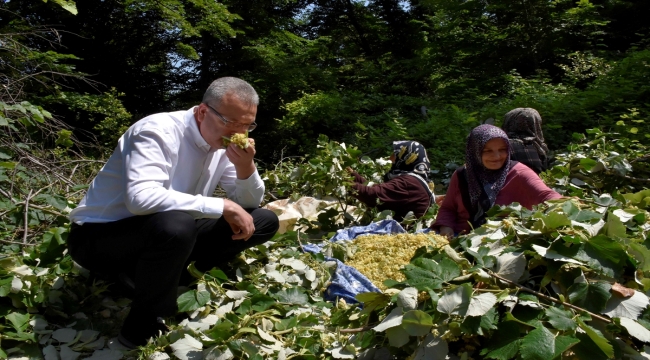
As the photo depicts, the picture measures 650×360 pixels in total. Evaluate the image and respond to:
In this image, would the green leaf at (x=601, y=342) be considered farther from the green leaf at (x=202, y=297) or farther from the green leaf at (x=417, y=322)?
the green leaf at (x=202, y=297)

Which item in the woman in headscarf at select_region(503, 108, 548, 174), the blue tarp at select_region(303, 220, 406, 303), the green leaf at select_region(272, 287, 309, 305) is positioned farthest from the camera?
the woman in headscarf at select_region(503, 108, 548, 174)

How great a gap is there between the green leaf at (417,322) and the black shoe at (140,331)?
109 cm

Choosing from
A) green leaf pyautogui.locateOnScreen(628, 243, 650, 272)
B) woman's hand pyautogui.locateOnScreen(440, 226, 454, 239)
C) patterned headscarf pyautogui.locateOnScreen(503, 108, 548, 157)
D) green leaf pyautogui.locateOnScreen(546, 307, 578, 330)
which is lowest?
woman's hand pyautogui.locateOnScreen(440, 226, 454, 239)

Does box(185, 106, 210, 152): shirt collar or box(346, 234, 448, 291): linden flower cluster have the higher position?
box(185, 106, 210, 152): shirt collar

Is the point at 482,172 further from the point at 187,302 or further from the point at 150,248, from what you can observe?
the point at 150,248

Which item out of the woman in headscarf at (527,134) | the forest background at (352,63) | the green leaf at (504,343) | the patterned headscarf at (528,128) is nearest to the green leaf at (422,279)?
the green leaf at (504,343)

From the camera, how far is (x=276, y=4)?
1105 cm

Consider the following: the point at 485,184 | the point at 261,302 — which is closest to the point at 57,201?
the point at 261,302

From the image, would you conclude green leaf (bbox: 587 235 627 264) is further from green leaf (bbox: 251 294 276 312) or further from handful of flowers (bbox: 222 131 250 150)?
handful of flowers (bbox: 222 131 250 150)

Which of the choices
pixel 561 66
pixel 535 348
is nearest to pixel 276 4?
pixel 561 66

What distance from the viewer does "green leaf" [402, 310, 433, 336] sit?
1662 millimetres

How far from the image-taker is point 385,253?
10.2 feet

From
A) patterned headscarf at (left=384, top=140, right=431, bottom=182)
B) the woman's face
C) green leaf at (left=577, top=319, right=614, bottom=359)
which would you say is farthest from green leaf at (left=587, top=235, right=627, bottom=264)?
patterned headscarf at (left=384, top=140, right=431, bottom=182)

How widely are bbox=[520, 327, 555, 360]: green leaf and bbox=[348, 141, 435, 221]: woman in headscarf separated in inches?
94.5
